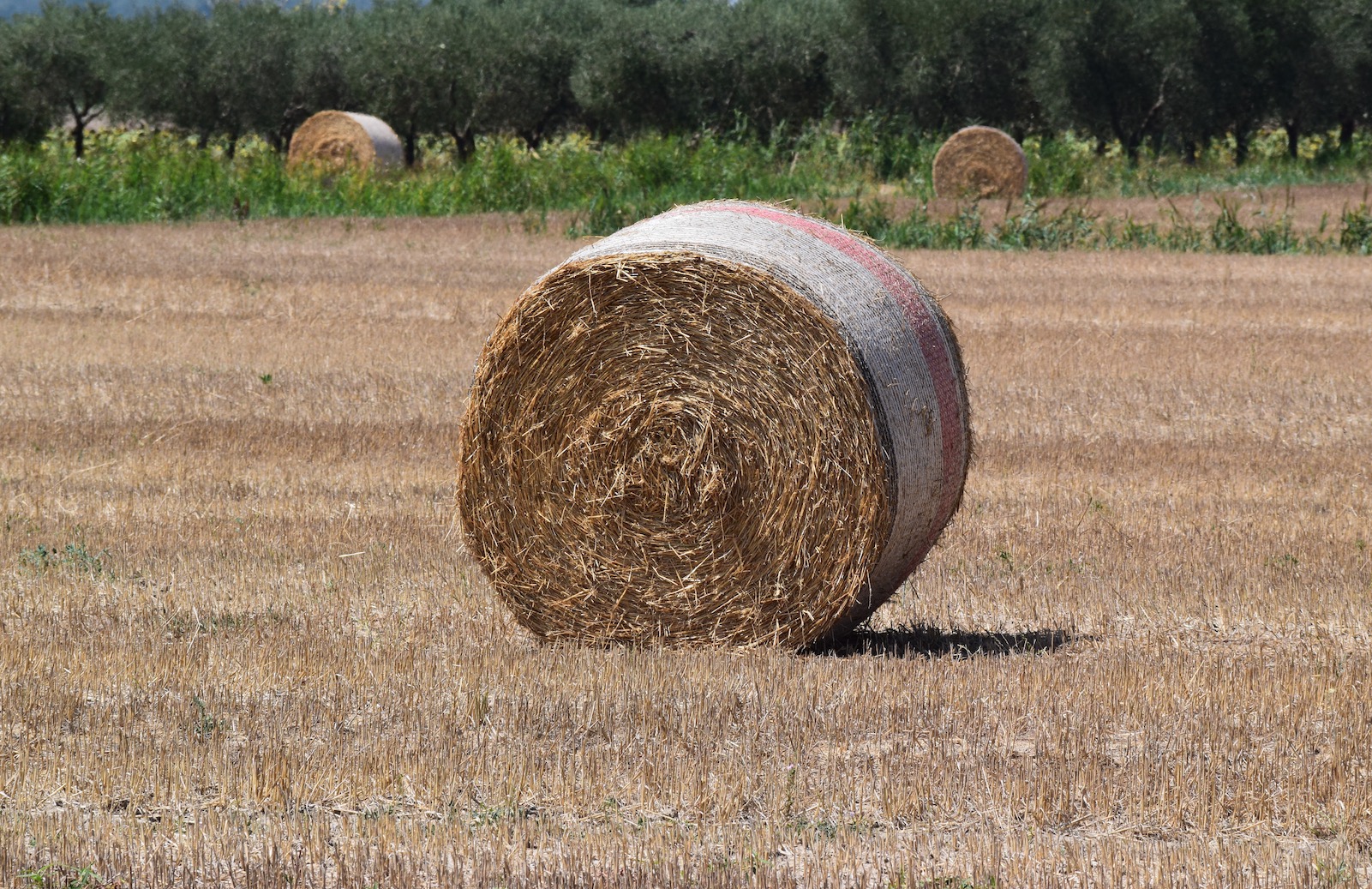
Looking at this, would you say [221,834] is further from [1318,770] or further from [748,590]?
[1318,770]

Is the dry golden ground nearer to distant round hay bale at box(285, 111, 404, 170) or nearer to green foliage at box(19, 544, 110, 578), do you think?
green foliage at box(19, 544, 110, 578)

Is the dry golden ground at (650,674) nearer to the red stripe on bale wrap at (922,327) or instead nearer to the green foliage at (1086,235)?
the red stripe on bale wrap at (922,327)

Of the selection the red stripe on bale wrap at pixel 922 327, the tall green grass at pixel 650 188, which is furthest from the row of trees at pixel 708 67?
the red stripe on bale wrap at pixel 922 327

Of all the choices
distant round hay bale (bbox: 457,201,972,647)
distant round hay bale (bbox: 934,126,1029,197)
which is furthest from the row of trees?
distant round hay bale (bbox: 457,201,972,647)

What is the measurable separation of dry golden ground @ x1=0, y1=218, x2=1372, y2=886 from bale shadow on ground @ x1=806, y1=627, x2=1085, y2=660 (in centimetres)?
3

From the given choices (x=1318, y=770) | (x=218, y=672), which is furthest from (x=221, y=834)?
(x=1318, y=770)

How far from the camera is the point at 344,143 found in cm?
3228

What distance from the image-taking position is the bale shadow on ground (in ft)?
21.8

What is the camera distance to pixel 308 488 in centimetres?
975

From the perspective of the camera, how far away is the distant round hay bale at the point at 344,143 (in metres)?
31.9

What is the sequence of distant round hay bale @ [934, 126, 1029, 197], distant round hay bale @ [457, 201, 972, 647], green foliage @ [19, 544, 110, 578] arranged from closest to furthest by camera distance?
distant round hay bale @ [457, 201, 972, 647]
green foliage @ [19, 544, 110, 578]
distant round hay bale @ [934, 126, 1029, 197]

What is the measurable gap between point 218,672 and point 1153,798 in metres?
3.20

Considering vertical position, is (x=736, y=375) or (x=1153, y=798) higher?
(x=736, y=375)

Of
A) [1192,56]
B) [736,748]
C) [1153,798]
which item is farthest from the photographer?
[1192,56]
